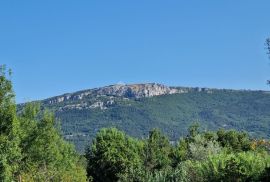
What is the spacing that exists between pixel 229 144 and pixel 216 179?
161 feet

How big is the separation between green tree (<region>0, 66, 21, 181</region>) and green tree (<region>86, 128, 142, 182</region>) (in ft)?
161

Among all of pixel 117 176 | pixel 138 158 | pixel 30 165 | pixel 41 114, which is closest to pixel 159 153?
pixel 138 158

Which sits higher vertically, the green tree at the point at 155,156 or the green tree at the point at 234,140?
the green tree at the point at 234,140

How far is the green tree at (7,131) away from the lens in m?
32.1

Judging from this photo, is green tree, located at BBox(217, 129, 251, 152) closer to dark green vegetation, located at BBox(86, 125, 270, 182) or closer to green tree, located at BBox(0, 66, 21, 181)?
dark green vegetation, located at BBox(86, 125, 270, 182)

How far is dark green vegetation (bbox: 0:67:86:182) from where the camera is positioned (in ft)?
108

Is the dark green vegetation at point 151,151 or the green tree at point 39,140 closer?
the green tree at point 39,140

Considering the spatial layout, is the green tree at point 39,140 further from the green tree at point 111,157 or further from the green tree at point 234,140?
the green tree at point 234,140

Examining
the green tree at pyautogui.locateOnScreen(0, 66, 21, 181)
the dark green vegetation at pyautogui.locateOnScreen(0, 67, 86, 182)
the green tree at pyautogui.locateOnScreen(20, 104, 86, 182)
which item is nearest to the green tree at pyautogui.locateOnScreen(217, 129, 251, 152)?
the dark green vegetation at pyautogui.locateOnScreen(0, 67, 86, 182)

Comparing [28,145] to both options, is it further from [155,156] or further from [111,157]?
[155,156]

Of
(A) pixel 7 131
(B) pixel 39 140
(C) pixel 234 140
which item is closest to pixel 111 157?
(C) pixel 234 140

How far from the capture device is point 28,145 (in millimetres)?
51656

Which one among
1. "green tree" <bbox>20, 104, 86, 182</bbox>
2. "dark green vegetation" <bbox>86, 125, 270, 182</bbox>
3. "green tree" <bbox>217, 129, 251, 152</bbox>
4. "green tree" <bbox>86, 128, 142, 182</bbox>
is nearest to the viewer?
"green tree" <bbox>20, 104, 86, 182</bbox>

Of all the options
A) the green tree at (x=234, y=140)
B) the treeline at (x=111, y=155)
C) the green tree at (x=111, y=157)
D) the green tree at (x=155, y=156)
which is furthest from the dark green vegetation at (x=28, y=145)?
the green tree at (x=234, y=140)
